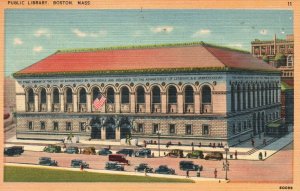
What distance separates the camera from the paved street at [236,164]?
22.2 meters

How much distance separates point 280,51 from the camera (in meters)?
22.8

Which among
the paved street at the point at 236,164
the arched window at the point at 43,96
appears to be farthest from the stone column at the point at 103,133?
the arched window at the point at 43,96

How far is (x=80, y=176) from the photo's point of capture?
22.5m

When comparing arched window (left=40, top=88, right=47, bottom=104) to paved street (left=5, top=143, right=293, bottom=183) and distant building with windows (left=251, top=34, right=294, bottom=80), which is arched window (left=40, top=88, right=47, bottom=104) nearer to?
paved street (left=5, top=143, right=293, bottom=183)

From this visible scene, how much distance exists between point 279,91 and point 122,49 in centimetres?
746

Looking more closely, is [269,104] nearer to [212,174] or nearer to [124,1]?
[212,174]

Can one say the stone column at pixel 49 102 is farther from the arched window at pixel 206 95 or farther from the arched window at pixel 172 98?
the arched window at pixel 206 95

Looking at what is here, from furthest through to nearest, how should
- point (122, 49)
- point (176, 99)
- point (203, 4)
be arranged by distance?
point (176, 99) → point (122, 49) → point (203, 4)

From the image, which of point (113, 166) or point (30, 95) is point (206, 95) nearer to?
point (113, 166)

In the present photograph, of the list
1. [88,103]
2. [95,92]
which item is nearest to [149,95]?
[95,92]

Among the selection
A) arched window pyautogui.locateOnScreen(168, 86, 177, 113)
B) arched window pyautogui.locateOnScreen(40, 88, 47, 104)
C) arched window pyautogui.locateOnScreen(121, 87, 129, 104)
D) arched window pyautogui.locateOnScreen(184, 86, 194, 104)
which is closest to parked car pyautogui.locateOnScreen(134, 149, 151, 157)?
arched window pyautogui.locateOnScreen(168, 86, 177, 113)

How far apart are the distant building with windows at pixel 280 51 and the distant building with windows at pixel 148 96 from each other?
67cm

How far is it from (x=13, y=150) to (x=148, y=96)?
6.60 m
